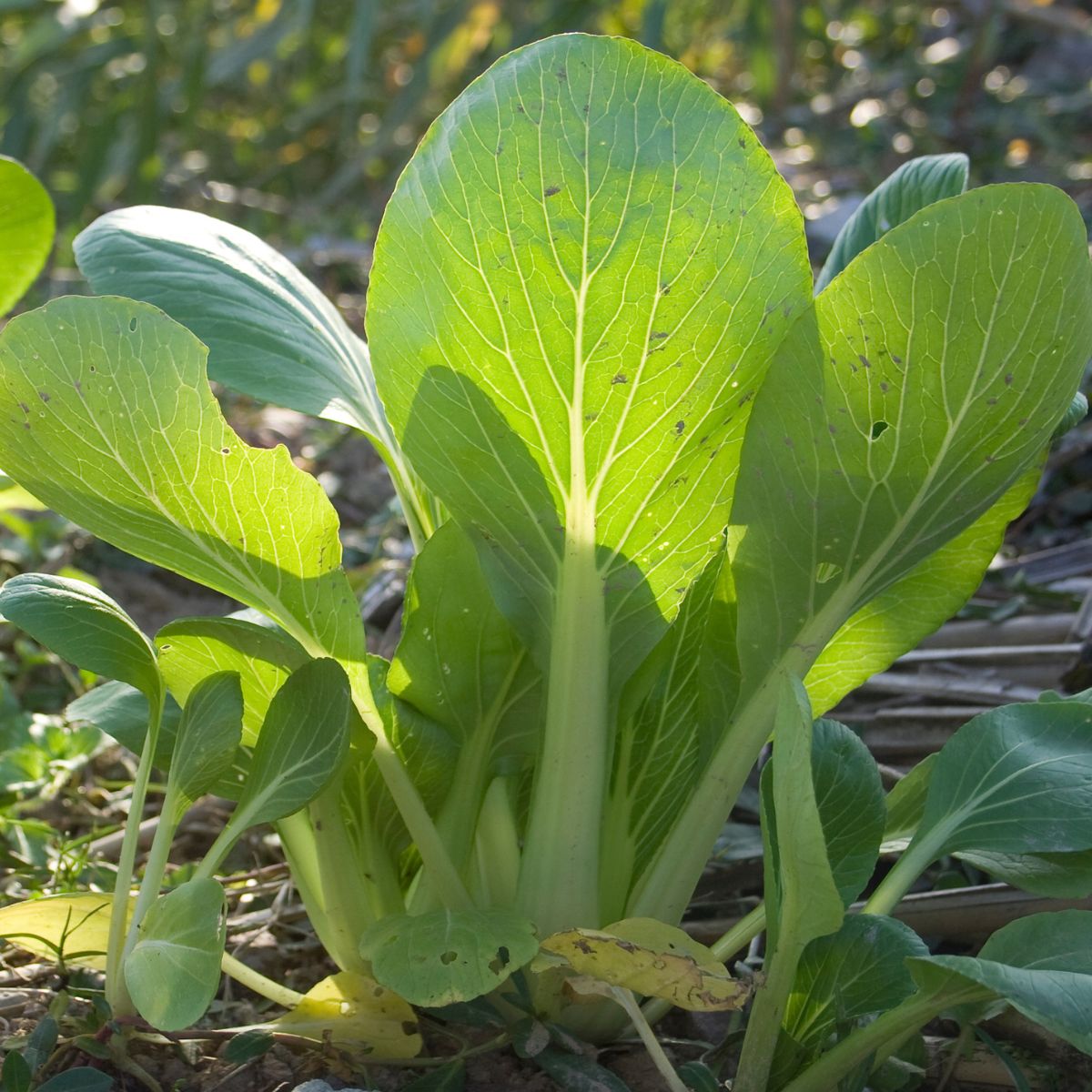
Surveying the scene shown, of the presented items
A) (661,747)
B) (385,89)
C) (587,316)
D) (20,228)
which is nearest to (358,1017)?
(661,747)

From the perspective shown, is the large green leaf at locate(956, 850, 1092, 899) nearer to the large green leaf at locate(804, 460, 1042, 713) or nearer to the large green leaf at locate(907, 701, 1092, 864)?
the large green leaf at locate(907, 701, 1092, 864)

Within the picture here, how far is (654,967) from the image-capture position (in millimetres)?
772

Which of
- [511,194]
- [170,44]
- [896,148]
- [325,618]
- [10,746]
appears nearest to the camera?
[511,194]

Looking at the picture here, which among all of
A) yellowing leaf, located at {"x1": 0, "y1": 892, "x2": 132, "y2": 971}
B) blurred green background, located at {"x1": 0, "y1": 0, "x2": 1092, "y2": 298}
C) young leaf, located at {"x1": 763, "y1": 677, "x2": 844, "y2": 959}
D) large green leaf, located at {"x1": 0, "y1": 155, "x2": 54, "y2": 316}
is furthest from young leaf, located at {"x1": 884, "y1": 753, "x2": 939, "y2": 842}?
blurred green background, located at {"x1": 0, "y1": 0, "x2": 1092, "y2": 298}

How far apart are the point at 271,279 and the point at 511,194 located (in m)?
0.32

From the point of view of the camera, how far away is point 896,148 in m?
3.46

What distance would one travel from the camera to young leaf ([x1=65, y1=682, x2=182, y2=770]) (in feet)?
3.13

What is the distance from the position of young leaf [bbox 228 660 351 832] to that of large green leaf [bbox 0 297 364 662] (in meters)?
0.06

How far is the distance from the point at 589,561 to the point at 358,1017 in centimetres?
35

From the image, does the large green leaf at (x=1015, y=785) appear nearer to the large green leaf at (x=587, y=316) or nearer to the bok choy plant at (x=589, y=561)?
the bok choy plant at (x=589, y=561)

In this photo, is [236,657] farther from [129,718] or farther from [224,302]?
[224,302]

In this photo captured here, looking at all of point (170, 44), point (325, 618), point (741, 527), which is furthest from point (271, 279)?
point (170, 44)

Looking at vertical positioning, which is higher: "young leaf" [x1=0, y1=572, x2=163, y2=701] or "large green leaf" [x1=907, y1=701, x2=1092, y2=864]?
"young leaf" [x1=0, y1=572, x2=163, y2=701]

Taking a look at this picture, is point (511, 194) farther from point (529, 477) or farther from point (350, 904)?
point (350, 904)
